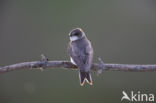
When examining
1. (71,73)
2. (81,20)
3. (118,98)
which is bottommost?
(118,98)

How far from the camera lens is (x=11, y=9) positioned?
229 inches

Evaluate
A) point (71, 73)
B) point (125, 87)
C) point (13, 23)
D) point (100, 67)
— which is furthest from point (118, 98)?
point (100, 67)

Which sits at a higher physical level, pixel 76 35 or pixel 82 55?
pixel 76 35

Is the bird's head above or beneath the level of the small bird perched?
above

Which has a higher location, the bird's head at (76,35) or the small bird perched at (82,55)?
the bird's head at (76,35)

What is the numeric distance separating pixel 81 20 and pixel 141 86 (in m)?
1.35

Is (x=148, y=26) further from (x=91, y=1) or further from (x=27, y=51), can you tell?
(x=27, y=51)

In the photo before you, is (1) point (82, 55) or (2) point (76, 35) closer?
(1) point (82, 55)

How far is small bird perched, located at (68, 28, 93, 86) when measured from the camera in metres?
2.89

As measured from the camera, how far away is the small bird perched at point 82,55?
2893mm

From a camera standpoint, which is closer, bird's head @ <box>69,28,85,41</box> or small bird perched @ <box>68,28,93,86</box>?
small bird perched @ <box>68,28,93,86</box>

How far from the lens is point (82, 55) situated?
3.02 meters

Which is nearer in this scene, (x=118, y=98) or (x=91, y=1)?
(x=118, y=98)

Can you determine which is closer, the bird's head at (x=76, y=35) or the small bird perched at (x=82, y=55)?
the small bird perched at (x=82, y=55)
